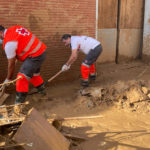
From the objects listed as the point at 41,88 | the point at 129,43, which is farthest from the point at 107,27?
the point at 41,88

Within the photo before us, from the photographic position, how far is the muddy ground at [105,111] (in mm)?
2984

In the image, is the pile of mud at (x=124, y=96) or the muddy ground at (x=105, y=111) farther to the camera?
the pile of mud at (x=124, y=96)

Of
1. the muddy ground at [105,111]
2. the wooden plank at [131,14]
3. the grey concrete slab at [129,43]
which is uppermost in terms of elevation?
the wooden plank at [131,14]

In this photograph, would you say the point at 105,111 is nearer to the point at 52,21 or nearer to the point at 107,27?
the point at 52,21

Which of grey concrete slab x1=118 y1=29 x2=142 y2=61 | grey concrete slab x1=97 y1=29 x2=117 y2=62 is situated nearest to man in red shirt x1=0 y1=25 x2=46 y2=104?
grey concrete slab x1=97 y1=29 x2=117 y2=62

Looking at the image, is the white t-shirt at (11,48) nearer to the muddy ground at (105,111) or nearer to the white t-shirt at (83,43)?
the muddy ground at (105,111)

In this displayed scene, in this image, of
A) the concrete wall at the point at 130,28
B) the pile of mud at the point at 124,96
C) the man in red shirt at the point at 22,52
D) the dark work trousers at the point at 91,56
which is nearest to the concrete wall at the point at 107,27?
the concrete wall at the point at 130,28

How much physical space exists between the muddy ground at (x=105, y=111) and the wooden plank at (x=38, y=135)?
0.38 metres

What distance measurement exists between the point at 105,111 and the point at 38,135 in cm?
186

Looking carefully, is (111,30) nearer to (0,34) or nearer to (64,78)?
(64,78)

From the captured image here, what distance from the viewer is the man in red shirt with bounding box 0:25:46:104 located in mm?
3369

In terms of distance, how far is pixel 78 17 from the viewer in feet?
17.0

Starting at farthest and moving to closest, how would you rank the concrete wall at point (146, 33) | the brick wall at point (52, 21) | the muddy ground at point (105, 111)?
1. the concrete wall at point (146, 33)
2. the brick wall at point (52, 21)
3. the muddy ground at point (105, 111)

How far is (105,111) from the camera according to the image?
3.95m
